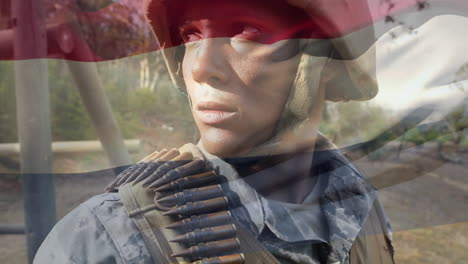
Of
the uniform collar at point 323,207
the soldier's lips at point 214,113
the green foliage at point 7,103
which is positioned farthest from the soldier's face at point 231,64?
the green foliage at point 7,103

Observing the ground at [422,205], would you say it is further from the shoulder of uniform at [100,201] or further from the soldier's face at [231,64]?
the soldier's face at [231,64]

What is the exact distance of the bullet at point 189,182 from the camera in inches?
29.3

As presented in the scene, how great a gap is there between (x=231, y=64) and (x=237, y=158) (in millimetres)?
172

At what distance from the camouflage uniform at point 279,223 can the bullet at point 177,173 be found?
0.10ft

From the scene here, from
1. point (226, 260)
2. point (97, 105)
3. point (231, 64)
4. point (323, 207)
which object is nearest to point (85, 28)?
point (97, 105)

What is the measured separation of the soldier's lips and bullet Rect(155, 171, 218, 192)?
123 millimetres

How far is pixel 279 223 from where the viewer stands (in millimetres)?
810

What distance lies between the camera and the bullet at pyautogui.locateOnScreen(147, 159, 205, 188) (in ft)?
2.40

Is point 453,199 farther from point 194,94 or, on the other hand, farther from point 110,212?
point 110,212

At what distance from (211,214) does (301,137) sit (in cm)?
22

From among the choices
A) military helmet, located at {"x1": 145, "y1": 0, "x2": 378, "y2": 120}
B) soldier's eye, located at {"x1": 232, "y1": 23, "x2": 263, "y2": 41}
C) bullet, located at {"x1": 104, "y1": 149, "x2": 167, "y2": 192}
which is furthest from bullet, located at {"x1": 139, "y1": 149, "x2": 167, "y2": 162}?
soldier's eye, located at {"x1": 232, "y1": 23, "x2": 263, "y2": 41}

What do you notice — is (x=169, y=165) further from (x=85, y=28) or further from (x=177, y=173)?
(x=85, y=28)
